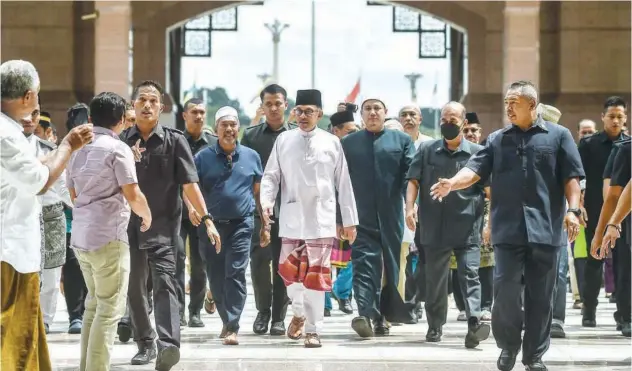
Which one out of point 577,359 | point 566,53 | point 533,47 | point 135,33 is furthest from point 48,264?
point 135,33

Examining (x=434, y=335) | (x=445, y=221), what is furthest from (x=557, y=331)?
(x=445, y=221)

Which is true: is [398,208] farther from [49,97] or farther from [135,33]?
[135,33]

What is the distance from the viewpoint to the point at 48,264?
11703 millimetres

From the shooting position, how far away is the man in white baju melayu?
445 inches

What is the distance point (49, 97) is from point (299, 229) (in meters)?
15.5

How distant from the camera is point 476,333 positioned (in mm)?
11086

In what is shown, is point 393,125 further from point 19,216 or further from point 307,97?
point 19,216

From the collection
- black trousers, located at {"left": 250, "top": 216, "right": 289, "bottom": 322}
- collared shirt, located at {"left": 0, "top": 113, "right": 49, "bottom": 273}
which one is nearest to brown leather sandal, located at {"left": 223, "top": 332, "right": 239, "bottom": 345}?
black trousers, located at {"left": 250, "top": 216, "right": 289, "bottom": 322}

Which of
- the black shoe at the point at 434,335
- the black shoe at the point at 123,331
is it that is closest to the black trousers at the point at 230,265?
the black shoe at the point at 123,331

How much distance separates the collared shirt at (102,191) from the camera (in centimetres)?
844

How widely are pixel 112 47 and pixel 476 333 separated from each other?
13.7 meters

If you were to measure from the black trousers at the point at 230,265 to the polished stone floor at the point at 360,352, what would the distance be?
305mm

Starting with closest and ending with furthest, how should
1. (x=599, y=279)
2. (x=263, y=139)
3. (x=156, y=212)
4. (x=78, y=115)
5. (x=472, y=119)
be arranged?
(x=156, y=212), (x=78, y=115), (x=263, y=139), (x=599, y=279), (x=472, y=119)

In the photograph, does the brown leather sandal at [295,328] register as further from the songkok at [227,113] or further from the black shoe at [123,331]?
the songkok at [227,113]
